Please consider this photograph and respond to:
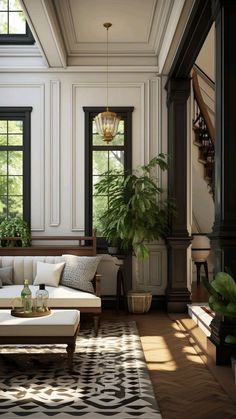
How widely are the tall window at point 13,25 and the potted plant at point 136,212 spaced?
235cm

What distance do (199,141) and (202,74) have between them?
5.04ft

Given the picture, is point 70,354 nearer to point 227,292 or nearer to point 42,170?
point 227,292

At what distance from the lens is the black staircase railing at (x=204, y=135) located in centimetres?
967

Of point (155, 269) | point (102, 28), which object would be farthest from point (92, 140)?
point (155, 269)

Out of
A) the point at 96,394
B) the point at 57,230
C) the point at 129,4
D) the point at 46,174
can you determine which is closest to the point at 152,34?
the point at 129,4

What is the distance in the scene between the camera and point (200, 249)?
32.9ft

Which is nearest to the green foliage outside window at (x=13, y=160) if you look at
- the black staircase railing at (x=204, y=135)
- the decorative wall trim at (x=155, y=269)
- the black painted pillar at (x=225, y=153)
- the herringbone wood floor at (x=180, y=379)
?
the decorative wall trim at (x=155, y=269)

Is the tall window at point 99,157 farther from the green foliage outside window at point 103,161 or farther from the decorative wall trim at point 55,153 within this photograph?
the decorative wall trim at point 55,153

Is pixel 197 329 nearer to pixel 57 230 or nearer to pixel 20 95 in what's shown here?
pixel 57 230

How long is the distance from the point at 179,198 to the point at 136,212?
709 millimetres

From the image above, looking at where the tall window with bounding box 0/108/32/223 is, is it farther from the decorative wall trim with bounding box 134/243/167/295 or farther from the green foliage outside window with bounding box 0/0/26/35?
the decorative wall trim with bounding box 134/243/167/295

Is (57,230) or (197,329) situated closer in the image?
(197,329)

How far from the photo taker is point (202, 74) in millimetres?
10914

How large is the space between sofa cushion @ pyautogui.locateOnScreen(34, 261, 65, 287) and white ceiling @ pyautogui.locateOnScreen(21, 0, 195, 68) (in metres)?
2.83
